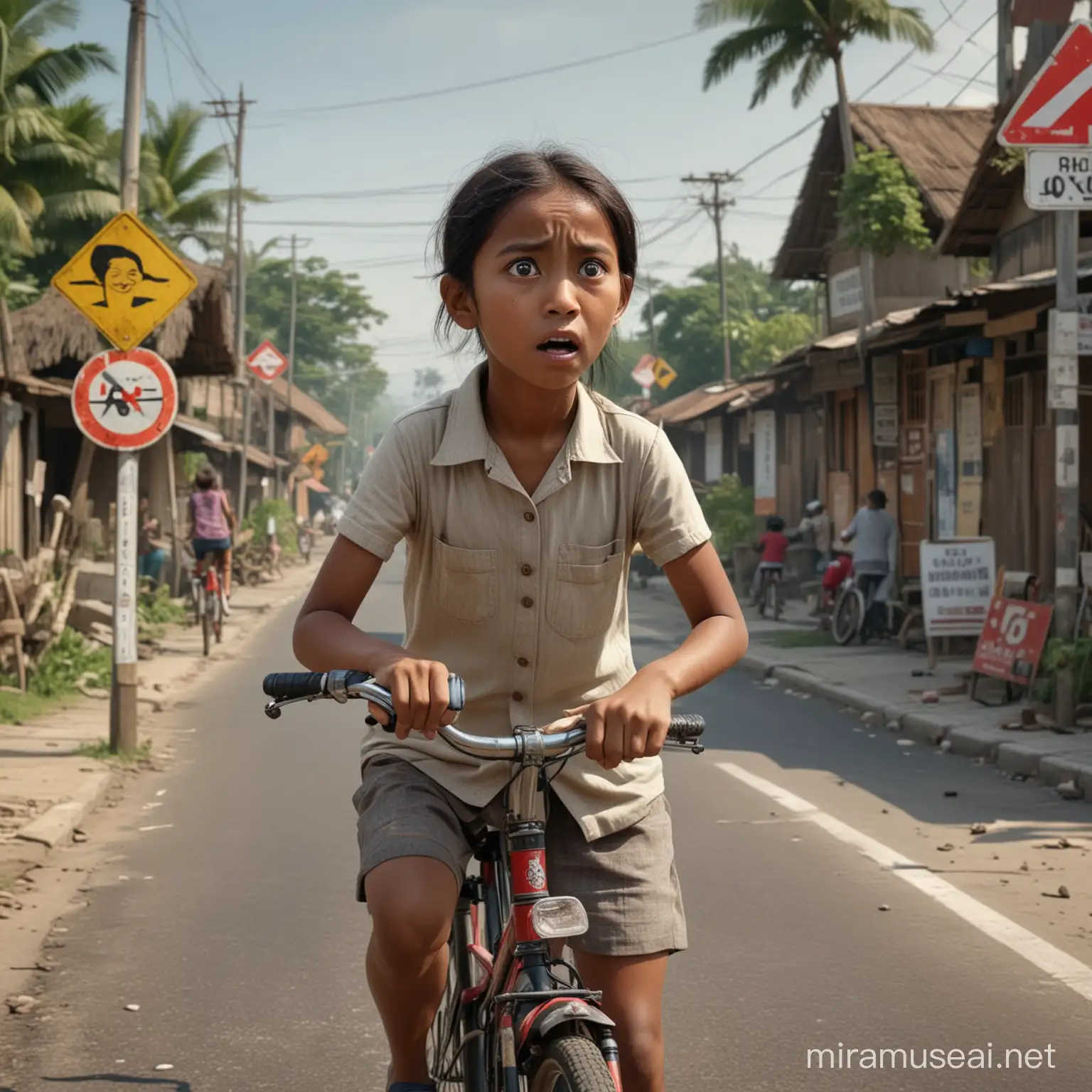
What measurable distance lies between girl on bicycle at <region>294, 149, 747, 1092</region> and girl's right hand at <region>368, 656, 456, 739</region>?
0.86ft

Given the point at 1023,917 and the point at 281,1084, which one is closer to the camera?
the point at 281,1084

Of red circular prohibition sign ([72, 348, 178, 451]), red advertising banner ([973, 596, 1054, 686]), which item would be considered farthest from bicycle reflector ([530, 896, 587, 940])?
red advertising banner ([973, 596, 1054, 686])

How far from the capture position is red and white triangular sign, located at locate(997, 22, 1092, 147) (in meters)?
10.0

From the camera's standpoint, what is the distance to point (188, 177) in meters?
40.7

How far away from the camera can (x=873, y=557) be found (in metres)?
19.0

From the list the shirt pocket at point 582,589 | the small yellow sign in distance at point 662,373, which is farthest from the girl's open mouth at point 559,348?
the small yellow sign in distance at point 662,373

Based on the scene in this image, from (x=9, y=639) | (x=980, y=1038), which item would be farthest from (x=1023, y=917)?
(x=9, y=639)

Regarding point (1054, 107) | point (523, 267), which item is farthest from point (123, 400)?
point (523, 267)

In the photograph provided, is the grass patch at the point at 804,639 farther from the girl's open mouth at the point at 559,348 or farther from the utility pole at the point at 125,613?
the girl's open mouth at the point at 559,348

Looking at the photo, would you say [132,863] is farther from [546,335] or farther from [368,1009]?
[546,335]

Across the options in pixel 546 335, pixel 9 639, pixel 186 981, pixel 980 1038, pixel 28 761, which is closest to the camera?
pixel 546 335

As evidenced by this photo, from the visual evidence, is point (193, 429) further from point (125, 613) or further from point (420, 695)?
point (420, 695)

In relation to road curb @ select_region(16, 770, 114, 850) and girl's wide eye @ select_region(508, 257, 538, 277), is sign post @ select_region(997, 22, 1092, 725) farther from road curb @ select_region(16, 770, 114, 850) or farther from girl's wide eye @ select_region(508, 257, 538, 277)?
girl's wide eye @ select_region(508, 257, 538, 277)

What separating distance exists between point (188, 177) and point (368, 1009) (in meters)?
38.1
